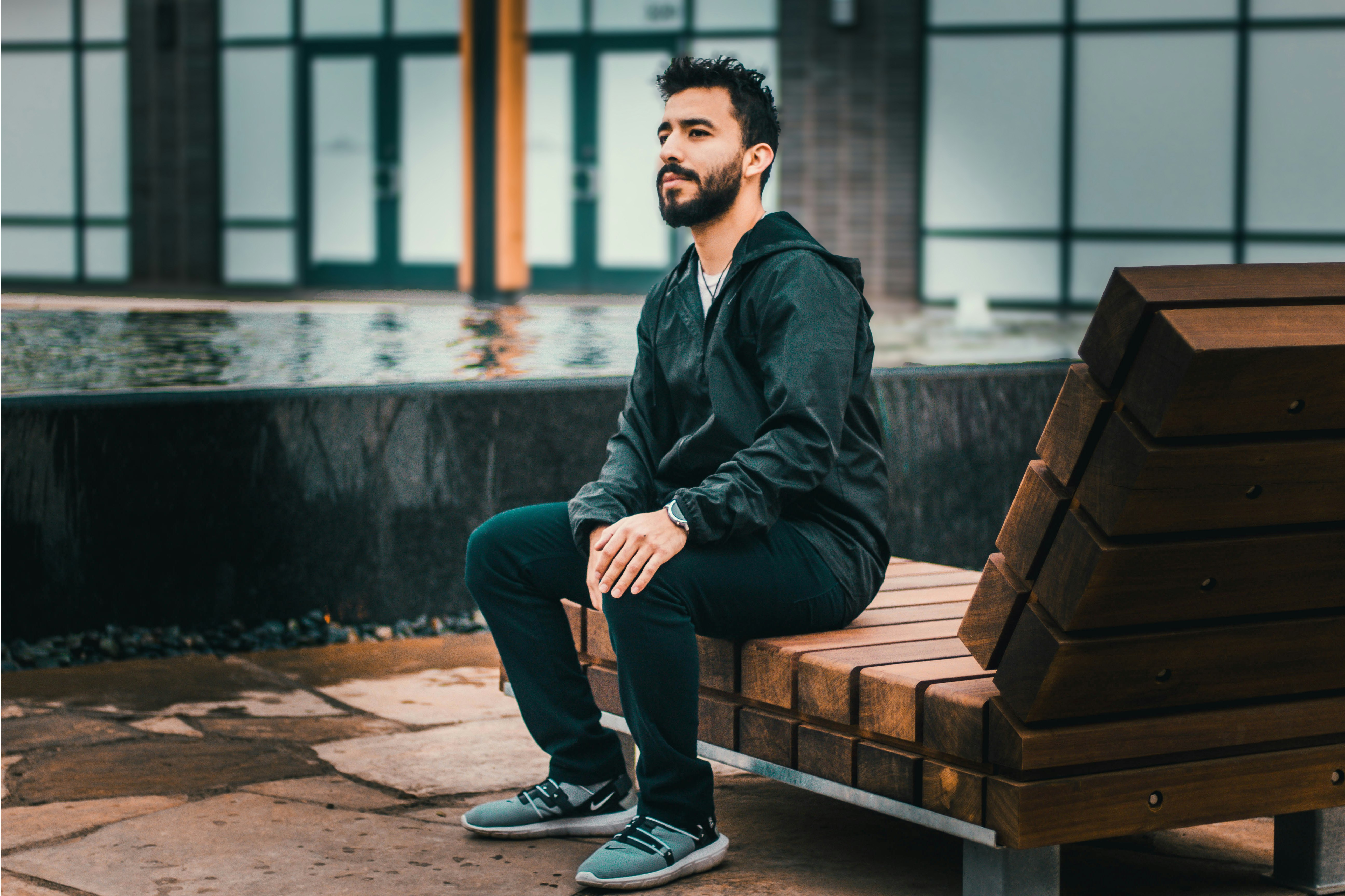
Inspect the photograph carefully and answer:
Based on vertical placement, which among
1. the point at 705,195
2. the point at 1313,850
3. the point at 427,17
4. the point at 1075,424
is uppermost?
the point at 427,17

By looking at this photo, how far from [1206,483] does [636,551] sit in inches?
36.8

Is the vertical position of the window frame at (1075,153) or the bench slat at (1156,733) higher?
the window frame at (1075,153)

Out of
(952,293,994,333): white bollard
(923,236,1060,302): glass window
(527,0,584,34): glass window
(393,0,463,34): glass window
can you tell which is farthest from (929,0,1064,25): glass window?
(393,0,463,34): glass window

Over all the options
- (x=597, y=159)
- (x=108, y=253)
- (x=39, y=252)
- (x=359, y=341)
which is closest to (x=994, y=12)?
(x=597, y=159)

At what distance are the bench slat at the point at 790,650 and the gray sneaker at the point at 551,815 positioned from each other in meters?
0.43

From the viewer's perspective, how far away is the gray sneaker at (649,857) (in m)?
2.74

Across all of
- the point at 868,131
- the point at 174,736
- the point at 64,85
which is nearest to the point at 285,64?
the point at 64,85

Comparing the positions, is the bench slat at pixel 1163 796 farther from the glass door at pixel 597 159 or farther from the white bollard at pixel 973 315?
the glass door at pixel 597 159

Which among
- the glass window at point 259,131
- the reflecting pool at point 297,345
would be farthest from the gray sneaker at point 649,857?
the glass window at point 259,131

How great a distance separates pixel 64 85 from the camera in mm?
18812

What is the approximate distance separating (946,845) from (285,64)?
16.6m

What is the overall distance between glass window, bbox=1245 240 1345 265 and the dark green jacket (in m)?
13.2

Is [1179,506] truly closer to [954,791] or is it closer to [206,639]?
[954,791]

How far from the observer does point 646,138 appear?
1722 centimetres
